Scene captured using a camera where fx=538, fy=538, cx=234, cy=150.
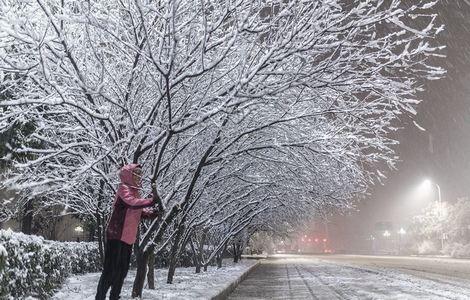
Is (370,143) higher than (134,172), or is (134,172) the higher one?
(370,143)

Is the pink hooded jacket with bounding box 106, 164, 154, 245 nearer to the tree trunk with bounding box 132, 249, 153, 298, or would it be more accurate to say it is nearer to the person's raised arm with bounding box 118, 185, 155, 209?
the person's raised arm with bounding box 118, 185, 155, 209

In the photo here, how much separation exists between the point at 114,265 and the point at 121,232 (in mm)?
421

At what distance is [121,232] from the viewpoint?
20.2 ft

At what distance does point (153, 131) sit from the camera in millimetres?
7414

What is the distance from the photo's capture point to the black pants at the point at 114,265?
6211mm

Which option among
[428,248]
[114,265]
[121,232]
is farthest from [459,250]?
[121,232]

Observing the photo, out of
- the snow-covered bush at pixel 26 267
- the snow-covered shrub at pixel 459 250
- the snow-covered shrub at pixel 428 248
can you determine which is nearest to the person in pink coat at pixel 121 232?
the snow-covered bush at pixel 26 267

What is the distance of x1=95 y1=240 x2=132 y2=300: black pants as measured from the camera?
20.4 feet

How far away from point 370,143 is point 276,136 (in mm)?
1529

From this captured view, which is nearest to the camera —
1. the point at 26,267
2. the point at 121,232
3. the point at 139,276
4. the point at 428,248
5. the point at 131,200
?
the point at 131,200

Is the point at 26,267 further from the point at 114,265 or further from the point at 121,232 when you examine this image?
the point at 121,232

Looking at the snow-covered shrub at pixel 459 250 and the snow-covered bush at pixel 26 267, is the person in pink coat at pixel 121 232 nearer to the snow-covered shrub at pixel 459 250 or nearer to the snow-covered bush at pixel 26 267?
the snow-covered bush at pixel 26 267

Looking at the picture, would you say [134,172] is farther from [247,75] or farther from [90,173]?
[90,173]

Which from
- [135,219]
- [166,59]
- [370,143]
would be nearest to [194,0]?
[166,59]
